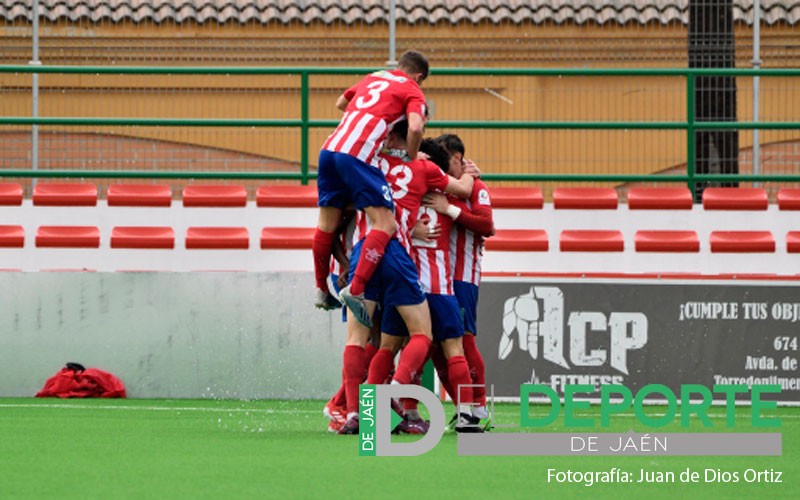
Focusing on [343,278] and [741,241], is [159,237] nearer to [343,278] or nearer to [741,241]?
[741,241]

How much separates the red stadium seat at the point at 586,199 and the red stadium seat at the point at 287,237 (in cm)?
234

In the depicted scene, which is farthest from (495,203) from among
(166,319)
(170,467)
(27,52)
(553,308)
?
(170,467)

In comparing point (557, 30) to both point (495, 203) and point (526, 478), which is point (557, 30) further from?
point (526, 478)

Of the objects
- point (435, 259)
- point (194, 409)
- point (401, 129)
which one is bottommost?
point (194, 409)

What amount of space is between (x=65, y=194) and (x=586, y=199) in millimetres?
4801

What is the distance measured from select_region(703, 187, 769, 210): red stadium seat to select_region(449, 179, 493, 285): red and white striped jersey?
576 cm

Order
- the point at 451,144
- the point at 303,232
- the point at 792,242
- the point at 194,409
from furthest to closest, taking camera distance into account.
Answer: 1. the point at 792,242
2. the point at 303,232
3. the point at 194,409
4. the point at 451,144

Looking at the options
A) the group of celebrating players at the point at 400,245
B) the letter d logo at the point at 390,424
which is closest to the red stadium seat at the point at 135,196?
the group of celebrating players at the point at 400,245

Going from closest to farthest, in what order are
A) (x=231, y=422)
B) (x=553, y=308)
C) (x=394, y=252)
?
(x=394, y=252) → (x=231, y=422) → (x=553, y=308)

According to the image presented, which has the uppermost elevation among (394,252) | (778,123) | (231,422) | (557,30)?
(557,30)

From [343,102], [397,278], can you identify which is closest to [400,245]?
[397,278]

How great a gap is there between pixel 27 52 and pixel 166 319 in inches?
214

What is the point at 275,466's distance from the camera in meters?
6.98

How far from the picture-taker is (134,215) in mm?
14562
